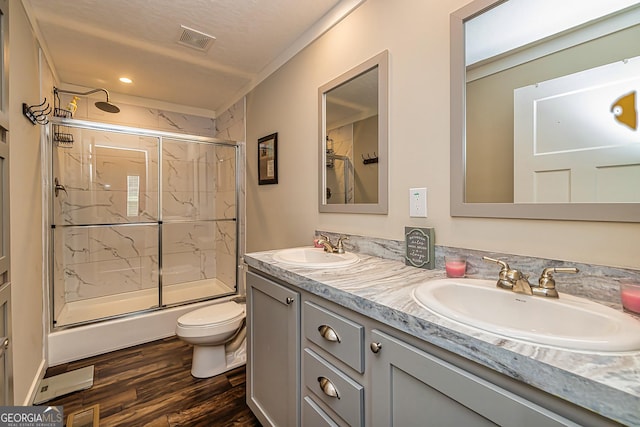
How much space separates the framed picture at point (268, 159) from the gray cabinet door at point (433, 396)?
1803mm

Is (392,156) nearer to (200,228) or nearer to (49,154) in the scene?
(49,154)

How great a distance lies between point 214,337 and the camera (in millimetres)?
1921

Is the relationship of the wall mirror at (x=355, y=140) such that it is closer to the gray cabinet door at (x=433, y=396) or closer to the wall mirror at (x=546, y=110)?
the wall mirror at (x=546, y=110)

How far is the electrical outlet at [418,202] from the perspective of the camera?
127 cm

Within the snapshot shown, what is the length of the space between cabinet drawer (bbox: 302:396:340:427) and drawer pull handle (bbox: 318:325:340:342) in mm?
293

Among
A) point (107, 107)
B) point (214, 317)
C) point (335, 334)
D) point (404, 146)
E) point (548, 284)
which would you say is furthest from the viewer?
point (107, 107)

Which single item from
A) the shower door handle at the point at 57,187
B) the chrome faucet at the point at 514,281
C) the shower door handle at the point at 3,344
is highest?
the shower door handle at the point at 57,187

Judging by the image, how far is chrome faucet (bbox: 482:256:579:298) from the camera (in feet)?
2.70

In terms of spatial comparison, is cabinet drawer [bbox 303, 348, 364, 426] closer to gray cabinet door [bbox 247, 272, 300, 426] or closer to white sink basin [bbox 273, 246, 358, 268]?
gray cabinet door [bbox 247, 272, 300, 426]

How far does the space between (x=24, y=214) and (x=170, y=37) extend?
4.75ft

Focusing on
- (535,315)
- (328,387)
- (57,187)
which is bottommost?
(328,387)

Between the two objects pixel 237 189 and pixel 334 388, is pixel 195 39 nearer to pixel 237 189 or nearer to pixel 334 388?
pixel 237 189

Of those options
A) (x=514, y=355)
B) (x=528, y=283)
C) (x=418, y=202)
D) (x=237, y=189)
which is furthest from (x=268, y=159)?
(x=514, y=355)

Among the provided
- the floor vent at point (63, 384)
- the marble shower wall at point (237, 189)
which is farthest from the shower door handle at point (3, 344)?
the marble shower wall at point (237, 189)
